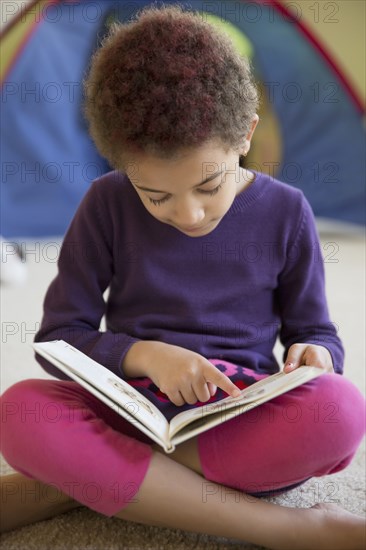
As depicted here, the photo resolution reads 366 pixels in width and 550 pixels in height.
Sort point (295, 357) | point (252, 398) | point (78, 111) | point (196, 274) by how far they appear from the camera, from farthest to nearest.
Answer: point (78, 111), point (196, 274), point (295, 357), point (252, 398)

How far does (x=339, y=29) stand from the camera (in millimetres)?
1951

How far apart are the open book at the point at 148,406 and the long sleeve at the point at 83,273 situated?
16cm

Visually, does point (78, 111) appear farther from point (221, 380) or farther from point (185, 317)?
point (221, 380)

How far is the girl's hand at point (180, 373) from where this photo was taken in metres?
0.74

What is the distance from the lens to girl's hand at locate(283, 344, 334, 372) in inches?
30.5

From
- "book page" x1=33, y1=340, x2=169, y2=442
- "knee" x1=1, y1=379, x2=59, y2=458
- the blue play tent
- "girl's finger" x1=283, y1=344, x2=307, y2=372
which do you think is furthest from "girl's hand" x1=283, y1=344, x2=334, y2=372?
the blue play tent

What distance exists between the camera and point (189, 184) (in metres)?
0.73

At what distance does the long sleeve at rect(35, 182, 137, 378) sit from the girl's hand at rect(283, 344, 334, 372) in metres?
0.24

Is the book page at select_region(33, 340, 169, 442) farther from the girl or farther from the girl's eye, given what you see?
the girl's eye

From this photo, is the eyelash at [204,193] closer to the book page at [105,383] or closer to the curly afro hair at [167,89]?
the curly afro hair at [167,89]

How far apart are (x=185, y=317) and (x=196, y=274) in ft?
0.18

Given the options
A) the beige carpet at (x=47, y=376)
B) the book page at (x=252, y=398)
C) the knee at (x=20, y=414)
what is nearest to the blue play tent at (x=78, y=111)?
the beige carpet at (x=47, y=376)

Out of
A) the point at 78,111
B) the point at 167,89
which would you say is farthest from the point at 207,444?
the point at 78,111

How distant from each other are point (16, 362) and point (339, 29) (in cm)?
130
